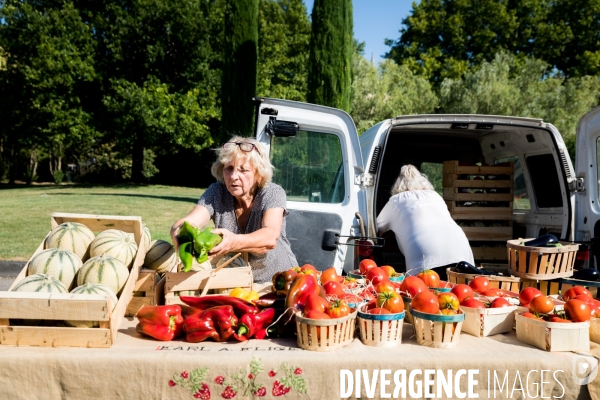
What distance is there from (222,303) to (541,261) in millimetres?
2613

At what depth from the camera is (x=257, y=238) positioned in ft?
10.9

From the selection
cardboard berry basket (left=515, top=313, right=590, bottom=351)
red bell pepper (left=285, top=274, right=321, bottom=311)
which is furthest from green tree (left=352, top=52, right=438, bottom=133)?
cardboard berry basket (left=515, top=313, right=590, bottom=351)

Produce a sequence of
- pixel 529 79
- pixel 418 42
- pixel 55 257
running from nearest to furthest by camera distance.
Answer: pixel 55 257
pixel 529 79
pixel 418 42

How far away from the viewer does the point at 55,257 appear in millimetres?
2893

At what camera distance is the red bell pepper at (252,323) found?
2.51m

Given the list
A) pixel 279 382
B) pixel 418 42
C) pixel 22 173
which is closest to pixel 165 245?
pixel 279 382

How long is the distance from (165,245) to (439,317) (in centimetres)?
192

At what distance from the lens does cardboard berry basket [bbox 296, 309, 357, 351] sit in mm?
2332

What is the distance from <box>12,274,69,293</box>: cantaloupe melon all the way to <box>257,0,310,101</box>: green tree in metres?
29.9

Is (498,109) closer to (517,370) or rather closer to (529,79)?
(529,79)

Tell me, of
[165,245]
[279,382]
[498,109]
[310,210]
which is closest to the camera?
[279,382]

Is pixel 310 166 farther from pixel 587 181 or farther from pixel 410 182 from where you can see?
pixel 587 181

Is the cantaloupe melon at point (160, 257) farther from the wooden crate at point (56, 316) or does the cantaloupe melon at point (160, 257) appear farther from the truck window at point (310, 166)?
the truck window at point (310, 166)

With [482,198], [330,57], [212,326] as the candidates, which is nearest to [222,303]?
[212,326]
